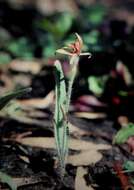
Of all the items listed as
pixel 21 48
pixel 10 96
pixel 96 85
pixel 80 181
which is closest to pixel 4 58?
pixel 21 48

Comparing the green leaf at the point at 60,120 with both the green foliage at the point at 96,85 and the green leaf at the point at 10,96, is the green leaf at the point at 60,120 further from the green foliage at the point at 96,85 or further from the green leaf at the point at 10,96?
the green foliage at the point at 96,85

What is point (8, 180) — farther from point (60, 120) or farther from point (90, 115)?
point (90, 115)

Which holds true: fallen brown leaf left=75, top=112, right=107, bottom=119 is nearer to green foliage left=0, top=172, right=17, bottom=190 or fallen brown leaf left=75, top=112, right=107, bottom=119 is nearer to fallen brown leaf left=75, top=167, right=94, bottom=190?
fallen brown leaf left=75, top=167, right=94, bottom=190

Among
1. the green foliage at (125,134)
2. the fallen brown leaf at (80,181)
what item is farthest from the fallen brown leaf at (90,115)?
the fallen brown leaf at (80,181)

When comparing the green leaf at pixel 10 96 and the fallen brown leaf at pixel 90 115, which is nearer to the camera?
the green leaf at pixel 10 96

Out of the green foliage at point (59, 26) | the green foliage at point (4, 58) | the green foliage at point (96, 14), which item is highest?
the green foliage at point (96, 14)

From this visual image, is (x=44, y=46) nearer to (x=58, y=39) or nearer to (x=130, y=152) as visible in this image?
(x=58, y=39)

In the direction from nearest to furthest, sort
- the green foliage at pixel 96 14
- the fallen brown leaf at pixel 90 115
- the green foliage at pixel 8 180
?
the green foliage at pixel 8 180 < the fallen brown leaf at pixel 90 115 < the green foliage at pixel 96 14

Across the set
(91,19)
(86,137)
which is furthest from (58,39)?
(86,137)
